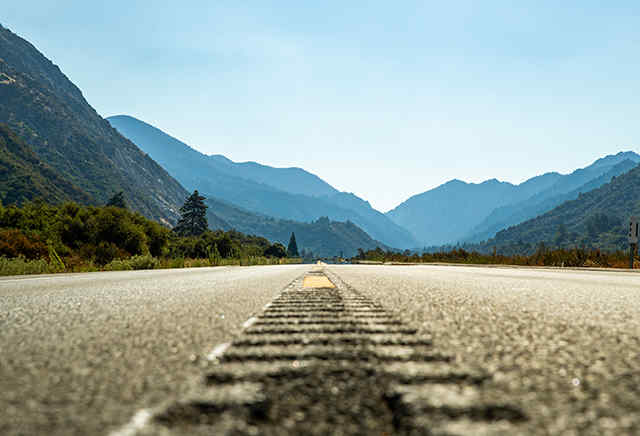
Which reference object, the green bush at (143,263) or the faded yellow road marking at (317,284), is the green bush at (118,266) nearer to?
the green bush at (143,263)

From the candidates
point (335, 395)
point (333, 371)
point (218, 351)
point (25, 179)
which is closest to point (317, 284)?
point (218, 351)

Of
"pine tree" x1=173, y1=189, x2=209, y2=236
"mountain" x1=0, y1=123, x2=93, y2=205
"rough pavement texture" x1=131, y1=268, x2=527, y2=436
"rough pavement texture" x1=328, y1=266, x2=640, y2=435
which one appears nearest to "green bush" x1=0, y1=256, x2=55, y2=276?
"rough pavement texture" x1=328, y1=266, x2=640, y2=435

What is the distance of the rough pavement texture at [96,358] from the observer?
3.88ft

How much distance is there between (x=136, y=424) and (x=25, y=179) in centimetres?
12035

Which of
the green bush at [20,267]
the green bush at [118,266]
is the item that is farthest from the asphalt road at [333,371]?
the green bush at [118,266]

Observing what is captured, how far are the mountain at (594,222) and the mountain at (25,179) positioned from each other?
130m

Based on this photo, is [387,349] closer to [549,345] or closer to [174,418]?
[549,345]

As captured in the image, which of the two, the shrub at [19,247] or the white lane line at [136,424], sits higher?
the shrub at [19,247]

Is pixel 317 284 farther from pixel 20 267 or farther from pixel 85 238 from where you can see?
pixel 85 238

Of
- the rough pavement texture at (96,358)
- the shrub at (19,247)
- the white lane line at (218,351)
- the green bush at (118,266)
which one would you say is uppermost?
the shrub at (19,247)

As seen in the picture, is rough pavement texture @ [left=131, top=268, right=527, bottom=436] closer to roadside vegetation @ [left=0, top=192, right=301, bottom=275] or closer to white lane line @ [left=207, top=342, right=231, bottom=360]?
white lane line @ [left=207, top=342, right=231, bottom=360]

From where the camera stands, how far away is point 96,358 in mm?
1843

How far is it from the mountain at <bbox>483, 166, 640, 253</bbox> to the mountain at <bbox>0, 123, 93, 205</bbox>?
13011cm

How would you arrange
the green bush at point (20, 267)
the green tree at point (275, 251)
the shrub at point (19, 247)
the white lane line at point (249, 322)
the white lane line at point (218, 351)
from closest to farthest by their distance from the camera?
1. the white lane line at point (218, 351)
2. the white lane line at point (249, 322)
3. the green bush at point (20, 267)
4. the shrub at point (19, 247)
5. the green tree at point (275, 251)
